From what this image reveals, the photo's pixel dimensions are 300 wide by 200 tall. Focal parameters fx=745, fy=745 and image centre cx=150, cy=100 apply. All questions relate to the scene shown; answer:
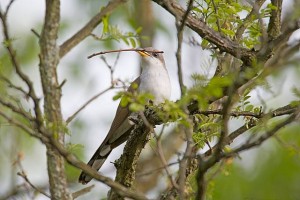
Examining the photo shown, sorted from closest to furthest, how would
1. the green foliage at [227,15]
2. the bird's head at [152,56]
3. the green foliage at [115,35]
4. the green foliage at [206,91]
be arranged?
the green foliage at [206,91]
the green foliage at [115,35]
the green foliage at [227,15]
the bird's head at [152,56]

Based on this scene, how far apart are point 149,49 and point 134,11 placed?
5.42m

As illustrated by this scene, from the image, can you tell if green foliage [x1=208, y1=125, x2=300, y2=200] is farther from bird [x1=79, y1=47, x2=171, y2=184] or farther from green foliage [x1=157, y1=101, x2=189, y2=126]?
green foliage [x1=157, y1=101, x2=189, y2=126]

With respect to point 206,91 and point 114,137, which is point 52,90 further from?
point 114,137

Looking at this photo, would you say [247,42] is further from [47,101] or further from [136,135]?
[47,101]

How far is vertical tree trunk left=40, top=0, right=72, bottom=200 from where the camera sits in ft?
14.3

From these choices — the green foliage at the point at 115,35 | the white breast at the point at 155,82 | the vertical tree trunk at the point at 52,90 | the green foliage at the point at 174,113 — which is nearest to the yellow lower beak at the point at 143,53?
the white breast at the point at 155,82

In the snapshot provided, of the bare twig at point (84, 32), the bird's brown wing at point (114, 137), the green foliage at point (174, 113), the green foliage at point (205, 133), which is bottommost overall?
the green foliage at point (174, 113)

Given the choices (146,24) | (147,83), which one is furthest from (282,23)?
(146,24)

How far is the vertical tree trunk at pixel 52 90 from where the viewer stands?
437 cm

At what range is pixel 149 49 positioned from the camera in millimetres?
8352

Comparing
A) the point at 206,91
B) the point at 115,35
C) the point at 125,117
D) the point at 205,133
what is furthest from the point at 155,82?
the point at 206,91

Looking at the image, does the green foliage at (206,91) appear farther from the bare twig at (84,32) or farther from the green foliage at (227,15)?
the green foliage at (227,15)

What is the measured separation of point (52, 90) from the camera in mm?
4379

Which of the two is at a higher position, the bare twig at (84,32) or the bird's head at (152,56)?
the bird's head at (152,56)
